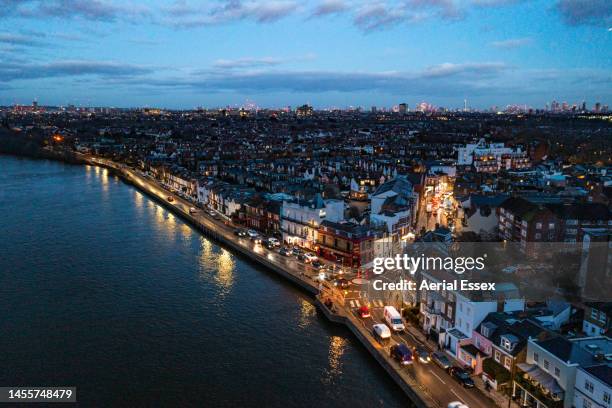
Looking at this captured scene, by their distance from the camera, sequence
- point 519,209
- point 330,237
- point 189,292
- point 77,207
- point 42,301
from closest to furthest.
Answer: point 42,301 → point 189,292 → point 330,237 → point 519,209 → point 77,207

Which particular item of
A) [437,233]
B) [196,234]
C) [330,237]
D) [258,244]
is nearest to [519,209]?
[437,233]

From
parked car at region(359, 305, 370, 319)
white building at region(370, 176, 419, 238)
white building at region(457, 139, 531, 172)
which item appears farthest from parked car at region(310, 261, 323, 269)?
white building at region(457, 139, 531, 172)

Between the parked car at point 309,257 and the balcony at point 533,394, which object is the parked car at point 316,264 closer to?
the parked car at point 309,257

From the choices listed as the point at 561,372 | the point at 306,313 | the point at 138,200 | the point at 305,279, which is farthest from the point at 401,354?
the point at 138,200

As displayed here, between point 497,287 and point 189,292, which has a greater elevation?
point 497,287

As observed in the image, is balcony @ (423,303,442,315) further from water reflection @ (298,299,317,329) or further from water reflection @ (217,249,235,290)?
water reflection @ (217,249,235,290)

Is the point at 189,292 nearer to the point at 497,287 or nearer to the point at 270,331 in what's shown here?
the point at 270,331

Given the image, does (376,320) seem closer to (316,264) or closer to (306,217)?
(316,264)
